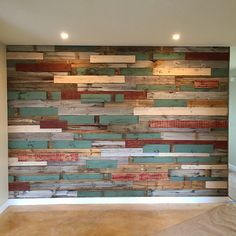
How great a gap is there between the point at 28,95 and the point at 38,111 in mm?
270

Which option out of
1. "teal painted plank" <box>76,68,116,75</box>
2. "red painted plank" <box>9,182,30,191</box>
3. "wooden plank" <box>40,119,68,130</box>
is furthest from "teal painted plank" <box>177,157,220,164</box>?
"red painted plank" <box>9,182,30,191</box>

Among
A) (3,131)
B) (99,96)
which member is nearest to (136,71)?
(99,96)

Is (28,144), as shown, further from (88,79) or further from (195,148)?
(195,148)

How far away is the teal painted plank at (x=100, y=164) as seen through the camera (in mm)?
3906

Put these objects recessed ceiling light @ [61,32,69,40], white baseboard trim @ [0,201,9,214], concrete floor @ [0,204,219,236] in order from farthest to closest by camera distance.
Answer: white baseboard trim @ [0,201,9,214] < recessed ceiling light @ [61,32,69,40] < concrete floor @ [0,204,219,236]

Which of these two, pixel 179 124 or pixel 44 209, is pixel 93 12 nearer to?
pixel 179 124

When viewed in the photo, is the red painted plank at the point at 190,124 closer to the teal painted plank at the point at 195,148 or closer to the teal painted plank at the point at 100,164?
the teal painted plank at the point at 195,148

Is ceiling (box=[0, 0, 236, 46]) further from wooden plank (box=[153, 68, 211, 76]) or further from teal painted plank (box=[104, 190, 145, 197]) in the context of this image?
teal painted plank (box=[104, 190, 145, 197])

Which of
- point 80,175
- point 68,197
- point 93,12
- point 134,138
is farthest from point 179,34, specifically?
point 68,197

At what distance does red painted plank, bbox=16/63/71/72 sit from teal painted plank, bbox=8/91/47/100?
0.33m

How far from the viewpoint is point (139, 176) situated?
3.93 metres

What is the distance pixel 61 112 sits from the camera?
3.86m

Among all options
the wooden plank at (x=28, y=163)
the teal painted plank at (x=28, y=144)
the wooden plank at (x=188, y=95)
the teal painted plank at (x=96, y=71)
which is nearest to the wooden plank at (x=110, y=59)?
the teal painted plank at (x=96, y=71)

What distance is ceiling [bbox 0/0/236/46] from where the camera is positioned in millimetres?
2344
